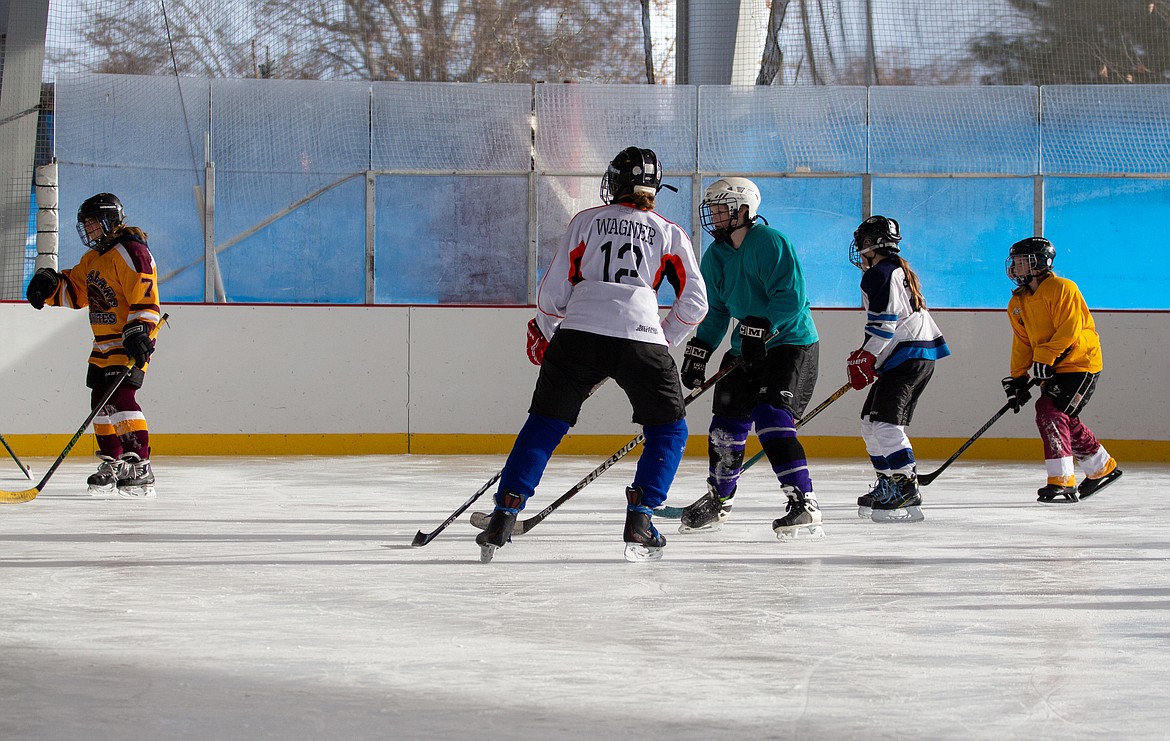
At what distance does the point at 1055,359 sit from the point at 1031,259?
0.40 metres

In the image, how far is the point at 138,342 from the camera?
4.89 m

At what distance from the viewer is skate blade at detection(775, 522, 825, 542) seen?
382 centimetres

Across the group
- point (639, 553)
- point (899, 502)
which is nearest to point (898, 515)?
point (899, 502)

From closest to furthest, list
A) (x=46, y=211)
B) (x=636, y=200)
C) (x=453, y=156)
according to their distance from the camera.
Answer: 1. (x=636, y=200)
2. (x=46, y=211)
3. (x=453, y=156)

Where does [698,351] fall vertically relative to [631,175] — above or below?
below

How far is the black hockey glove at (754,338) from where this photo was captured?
3.76m

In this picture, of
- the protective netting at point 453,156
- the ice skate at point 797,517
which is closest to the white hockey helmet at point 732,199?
the ice skate at point 797,517

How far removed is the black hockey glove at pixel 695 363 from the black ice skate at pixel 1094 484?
2066mm

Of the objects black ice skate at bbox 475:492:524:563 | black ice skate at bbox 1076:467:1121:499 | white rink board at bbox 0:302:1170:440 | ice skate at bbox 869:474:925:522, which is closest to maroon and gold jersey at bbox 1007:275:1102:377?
black ice skate at bbox 1076:467:1121:499

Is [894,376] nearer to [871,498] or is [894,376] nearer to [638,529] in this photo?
[871,498]

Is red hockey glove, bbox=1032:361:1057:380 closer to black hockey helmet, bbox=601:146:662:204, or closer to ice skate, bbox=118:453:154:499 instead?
black hockey helmet, bbox=601:146:662:204

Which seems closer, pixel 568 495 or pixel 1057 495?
pixel 568 495

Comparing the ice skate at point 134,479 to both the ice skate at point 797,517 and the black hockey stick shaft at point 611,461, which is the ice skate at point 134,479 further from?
the ice skate at point 797,517

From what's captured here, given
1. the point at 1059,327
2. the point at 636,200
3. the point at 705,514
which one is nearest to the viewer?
the point at 636,200
